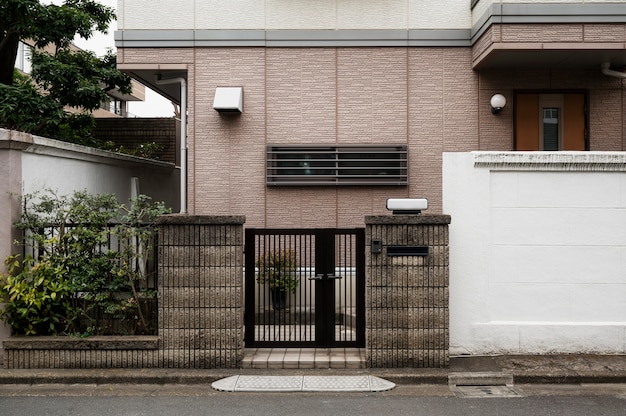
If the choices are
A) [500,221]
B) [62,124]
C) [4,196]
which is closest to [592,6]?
[500,221]

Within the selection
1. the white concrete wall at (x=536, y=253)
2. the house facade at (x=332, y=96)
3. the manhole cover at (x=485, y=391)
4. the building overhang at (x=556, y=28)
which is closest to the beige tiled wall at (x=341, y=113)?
the house facade at (x=332, y=96)

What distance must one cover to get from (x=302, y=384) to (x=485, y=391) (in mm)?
2208

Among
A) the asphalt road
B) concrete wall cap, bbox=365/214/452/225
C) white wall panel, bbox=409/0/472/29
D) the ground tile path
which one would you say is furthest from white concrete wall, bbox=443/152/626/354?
white wall panel, bbox=409/0/472/29

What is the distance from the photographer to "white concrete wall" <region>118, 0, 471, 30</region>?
10555mm

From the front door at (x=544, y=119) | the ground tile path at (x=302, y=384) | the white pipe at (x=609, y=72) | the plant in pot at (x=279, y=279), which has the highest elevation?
the white pipe at (x=609, y=72)

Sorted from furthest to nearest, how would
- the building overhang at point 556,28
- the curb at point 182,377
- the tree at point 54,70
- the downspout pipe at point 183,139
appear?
the tree at point 54,70, the downspout pipe at point 183,139, the building overhang at point 556,28, the curb at point 182,377

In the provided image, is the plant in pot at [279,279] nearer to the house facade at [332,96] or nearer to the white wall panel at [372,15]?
the house facade at [332,96]

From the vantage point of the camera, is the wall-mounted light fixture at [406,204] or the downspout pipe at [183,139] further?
the downspout pipe at [183,139]

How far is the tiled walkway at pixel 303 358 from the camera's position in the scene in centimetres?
733

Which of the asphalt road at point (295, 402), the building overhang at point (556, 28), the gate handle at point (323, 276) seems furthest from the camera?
the building overhang at point (556, 28)

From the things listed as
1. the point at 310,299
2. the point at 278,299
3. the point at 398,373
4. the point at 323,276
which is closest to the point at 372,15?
the point at 323,276

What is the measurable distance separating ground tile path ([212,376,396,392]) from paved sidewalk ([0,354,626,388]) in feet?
0.44

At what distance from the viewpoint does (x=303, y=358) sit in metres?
7.45

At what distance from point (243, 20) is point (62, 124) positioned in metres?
5.62
